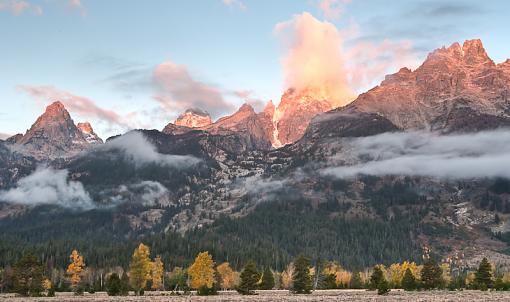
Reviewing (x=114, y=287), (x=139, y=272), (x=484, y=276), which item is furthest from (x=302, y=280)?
Answer: (x=484, y=276)

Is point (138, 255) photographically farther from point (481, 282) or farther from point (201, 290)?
point (481, 282)

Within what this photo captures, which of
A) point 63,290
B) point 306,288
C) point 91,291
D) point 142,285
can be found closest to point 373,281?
point 306,288

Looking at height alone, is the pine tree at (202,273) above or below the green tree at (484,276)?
above

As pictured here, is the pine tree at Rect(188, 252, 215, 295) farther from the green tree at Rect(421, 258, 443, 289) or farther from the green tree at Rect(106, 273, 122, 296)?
the green tree at Rect(421, 258, 443, 289)

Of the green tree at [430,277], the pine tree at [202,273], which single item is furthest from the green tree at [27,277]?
the green tree at [430,277]

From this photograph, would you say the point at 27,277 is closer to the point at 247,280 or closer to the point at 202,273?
the point at 202,273

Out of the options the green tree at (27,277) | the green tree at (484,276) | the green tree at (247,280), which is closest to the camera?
the green tree at (27,277)

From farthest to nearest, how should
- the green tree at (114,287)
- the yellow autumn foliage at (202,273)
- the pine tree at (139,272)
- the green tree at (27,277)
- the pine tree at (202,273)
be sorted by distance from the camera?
the yellow autumn foliage at (202,273) → the pine tree at (202,273) → the pine tree at (139,272) → the green tree at (27,277) → the green tree at (114,287)

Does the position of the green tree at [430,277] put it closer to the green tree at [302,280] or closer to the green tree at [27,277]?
the green tree at [302,280]

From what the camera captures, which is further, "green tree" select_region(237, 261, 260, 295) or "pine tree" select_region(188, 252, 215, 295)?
"pine tree" select_region(188, 252, 215, 295)

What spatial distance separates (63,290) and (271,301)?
342 ft

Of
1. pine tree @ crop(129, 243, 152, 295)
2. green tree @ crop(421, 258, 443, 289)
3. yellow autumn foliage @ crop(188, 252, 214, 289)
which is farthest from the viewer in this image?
yellow autumn foliage @ crop(188, 252, 214, 289)

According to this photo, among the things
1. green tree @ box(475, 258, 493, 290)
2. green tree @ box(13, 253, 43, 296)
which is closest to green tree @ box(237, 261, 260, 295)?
green tree @ box(13, 253, 43, 296)

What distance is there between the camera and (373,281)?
7185 inches
